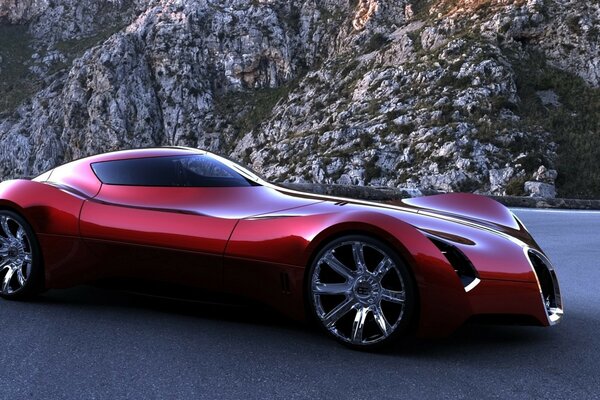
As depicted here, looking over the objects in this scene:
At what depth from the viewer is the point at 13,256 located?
404 cm

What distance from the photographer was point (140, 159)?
3.96 meters

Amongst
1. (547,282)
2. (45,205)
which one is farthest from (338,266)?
(45,205)

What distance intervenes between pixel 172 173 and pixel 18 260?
134cm

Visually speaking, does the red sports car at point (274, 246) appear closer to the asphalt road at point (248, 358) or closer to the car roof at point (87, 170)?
the car roof at point (87, 170)

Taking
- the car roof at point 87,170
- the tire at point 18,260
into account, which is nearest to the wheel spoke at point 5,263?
the tire at point 18,260

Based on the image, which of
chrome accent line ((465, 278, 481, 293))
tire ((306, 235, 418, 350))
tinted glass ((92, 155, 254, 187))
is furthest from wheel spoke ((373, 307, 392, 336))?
tinted glass ((92, 155, 254, 187))

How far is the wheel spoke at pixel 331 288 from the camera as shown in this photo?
302 cm

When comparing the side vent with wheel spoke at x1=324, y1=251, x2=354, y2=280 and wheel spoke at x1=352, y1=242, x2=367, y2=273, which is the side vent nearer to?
wheel spoke at x1=324, y1=251, x2=354, y2=280

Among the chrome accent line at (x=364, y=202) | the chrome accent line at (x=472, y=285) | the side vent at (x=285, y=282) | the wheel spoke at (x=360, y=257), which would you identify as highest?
the chrome accent line at (x=364, y=202)

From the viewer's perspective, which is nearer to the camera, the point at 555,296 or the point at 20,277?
the point at 555,296

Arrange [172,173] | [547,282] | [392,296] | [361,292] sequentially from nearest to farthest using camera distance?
[392,296]
[361,292]
[547,282]
[172,173]

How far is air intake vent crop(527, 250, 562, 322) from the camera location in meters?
3.09

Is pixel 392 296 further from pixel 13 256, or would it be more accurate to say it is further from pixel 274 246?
pixel 13 256

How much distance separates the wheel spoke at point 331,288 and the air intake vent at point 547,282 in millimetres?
1047
